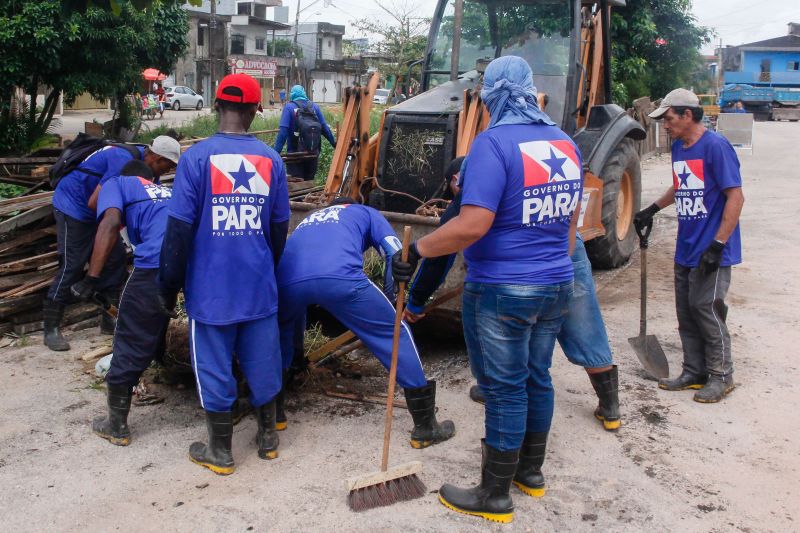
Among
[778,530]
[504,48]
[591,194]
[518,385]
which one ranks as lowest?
[778,530]

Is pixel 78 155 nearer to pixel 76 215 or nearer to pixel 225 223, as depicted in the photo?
pixel 76 215

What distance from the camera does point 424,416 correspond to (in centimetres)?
427

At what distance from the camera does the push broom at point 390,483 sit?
3.62 meters

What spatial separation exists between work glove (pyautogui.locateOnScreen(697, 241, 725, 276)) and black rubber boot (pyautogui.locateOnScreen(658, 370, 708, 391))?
2.38 ft

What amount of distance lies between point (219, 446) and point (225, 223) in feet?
3.72

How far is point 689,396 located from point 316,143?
6.31 m

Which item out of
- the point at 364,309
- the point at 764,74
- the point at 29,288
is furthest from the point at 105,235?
the point at 764,74

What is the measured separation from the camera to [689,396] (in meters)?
5.07

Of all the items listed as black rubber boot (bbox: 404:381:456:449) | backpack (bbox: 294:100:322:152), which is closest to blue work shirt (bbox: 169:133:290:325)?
black rubber boot (bbox: 404:381:456:449)

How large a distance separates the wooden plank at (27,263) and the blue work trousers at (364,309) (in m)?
3.03

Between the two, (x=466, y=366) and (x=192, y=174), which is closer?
(x=192, y=174)

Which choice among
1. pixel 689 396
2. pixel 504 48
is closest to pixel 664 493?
pixel 689 396

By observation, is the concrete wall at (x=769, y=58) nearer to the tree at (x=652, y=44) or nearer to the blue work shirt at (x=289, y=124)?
the tree at (x=652, y=44)

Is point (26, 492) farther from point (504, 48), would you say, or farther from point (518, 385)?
point (504, 48)
